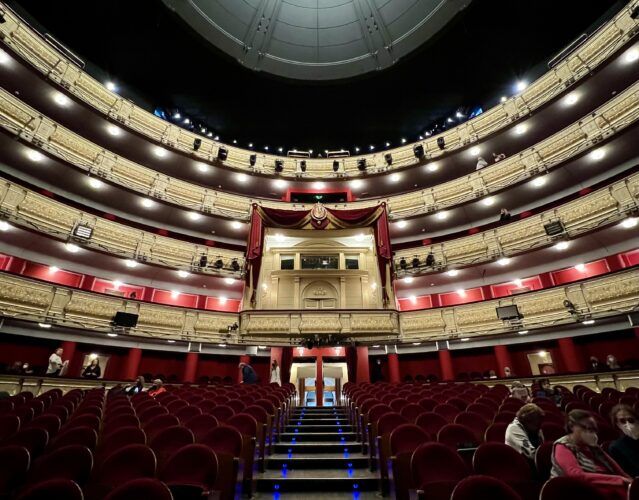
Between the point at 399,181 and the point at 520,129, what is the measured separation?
560cm

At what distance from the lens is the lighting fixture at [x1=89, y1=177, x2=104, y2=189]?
459 inches

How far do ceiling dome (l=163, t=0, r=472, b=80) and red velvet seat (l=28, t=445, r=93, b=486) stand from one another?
1924 cm

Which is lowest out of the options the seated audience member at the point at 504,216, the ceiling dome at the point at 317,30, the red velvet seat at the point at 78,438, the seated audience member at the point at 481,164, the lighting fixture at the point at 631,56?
the red velvet seat at the point at 78,438

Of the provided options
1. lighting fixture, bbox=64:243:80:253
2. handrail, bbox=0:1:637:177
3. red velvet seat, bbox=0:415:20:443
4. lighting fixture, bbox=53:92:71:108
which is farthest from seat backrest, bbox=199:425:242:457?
lighting fixture, bbox=53:92:71:108

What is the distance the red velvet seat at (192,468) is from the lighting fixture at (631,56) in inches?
614

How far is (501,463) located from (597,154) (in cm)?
1279

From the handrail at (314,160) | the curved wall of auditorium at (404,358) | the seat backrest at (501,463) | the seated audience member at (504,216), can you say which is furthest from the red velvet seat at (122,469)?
the handrail at (314,160)

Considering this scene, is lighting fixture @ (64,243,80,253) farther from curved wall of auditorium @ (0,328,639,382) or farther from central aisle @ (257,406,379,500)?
central aisle @ (257,406,379,500)

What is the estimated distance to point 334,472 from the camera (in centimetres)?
361

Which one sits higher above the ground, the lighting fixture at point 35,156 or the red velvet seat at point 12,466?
the lighting fixture at point 35,156

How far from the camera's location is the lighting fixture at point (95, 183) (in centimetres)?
1167

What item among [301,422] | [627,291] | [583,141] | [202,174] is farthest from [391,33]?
[301,422]

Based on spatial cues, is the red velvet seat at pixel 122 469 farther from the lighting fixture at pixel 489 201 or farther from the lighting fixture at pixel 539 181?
the lighting fixture at pixel 539 181

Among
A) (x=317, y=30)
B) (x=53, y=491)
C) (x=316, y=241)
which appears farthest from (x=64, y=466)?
(x=317, y=30)
